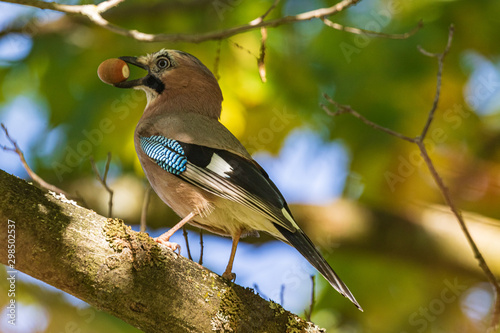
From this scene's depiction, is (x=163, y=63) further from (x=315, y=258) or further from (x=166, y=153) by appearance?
(x=315, y=258)

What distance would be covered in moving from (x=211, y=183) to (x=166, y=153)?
1.49ft

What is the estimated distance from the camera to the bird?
12.9 feet


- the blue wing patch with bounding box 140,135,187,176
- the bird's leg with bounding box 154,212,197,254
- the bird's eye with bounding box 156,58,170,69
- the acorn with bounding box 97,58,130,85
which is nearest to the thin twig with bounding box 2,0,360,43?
the blue wing patch with bounding box 140,135,187,176

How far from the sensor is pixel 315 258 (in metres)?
3.79

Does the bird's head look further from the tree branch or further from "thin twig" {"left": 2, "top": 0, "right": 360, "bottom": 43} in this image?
the tree branch

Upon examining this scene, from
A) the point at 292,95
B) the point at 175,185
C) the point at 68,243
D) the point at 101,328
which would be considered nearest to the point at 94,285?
the point at 68,243

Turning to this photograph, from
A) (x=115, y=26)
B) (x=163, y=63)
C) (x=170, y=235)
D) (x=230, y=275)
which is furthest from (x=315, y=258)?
(x=163, y=63)

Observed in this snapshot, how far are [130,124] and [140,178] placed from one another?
64 centimetres

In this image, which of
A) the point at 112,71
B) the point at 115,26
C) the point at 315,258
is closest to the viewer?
the point at 115,26

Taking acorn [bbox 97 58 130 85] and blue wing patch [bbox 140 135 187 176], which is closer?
blue wing patch [bbox 140 135 187 176]

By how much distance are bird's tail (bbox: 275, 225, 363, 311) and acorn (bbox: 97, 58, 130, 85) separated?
1835 millimetres

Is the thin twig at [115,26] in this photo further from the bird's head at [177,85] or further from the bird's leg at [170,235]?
the bird's head at [177,85]

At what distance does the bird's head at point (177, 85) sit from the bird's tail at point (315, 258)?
1.49 metres

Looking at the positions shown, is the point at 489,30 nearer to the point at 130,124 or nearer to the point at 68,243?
the point at 130,124
